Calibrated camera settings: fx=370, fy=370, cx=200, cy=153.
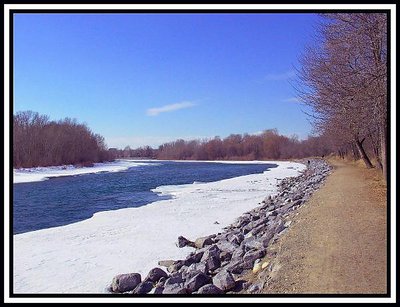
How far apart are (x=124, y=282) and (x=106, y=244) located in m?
3.54

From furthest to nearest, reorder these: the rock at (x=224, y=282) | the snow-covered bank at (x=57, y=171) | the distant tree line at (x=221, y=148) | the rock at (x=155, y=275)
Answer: the distant tree line at (x=221, y=148)
the snow-covered bank at (x=57, y=171)
the rock at (x=155, y=275)
the rock at (x=224, y=282)

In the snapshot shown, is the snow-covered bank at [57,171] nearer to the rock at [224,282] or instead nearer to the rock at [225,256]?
the rock at [225,256]

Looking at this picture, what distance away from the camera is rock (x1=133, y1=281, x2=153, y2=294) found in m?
7.22

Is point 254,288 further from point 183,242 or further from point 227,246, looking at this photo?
point 183,242

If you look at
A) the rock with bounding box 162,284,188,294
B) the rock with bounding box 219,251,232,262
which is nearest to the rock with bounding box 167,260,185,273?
the rock with bounding box 219,251,232,262

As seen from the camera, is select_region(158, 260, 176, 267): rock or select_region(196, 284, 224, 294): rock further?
select_region(158, 260, 176, 267): rock

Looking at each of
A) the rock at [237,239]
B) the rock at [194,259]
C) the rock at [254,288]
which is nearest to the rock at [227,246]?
the rock at [237,239]

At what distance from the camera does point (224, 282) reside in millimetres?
6602

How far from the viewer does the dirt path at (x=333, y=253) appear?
5.44 m

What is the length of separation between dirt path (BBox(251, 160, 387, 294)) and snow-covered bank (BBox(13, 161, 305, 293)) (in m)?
3.41

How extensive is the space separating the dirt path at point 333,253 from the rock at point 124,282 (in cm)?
284

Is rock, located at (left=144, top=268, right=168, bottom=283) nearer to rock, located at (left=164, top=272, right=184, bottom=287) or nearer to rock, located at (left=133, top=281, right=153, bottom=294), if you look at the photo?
rock, located at (left=133, top=281, right=153, bottom=294)

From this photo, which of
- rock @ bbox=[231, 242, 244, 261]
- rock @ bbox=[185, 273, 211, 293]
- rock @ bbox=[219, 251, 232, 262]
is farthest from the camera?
rock @ bbox=[219, 251, 232, 262]

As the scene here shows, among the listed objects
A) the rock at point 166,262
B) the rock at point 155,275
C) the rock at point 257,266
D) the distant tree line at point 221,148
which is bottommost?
the rock at point 166,262
